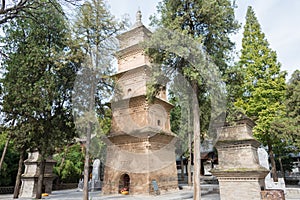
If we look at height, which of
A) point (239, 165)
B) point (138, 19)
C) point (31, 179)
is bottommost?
point (31, 179)

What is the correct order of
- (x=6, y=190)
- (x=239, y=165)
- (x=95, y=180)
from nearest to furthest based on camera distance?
1. (x=239, y=165)
2. (x=6, y=190)
3. (x=95, y=180)

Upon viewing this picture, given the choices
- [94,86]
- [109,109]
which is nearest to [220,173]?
[94,86]

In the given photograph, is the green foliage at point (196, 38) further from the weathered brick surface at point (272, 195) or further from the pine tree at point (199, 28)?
the weathered brick surface at point (272, 195)

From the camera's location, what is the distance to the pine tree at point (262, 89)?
16.2 m

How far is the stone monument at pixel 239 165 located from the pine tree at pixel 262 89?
6.62m

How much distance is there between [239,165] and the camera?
945 centimetres

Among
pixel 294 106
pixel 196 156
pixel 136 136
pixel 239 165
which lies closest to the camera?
pixel 196 156

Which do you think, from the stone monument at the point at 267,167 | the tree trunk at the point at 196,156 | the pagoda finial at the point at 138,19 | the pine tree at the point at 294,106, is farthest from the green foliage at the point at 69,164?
the pine tree at the point at 294,106

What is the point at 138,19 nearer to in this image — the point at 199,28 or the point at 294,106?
the point at 199,28

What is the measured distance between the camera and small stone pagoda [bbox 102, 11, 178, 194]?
14234mm

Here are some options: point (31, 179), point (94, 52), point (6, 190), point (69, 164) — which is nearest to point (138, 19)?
point (94, 52)

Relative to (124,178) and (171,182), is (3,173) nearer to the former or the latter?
(124,178)

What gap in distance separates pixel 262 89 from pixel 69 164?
19.4 m

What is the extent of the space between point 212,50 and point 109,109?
9.73 metres
